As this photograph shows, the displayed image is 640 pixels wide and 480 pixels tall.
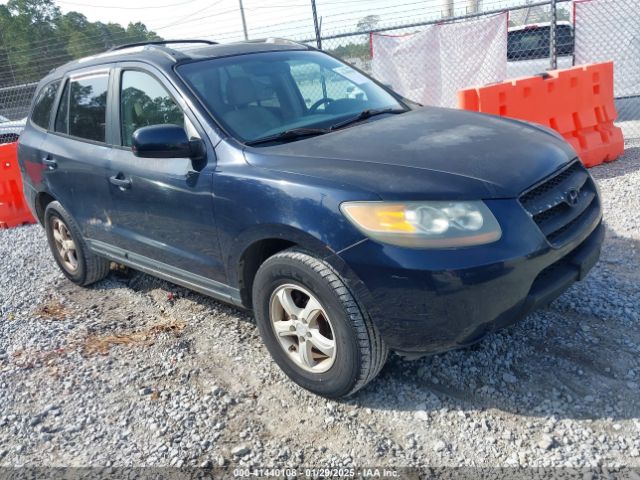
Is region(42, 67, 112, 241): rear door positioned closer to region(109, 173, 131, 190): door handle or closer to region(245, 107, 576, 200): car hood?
region(109, 173, 131, 190): door handle

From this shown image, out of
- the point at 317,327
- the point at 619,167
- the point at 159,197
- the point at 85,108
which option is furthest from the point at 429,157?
the point at 619,167

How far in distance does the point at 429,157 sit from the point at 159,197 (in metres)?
1.65

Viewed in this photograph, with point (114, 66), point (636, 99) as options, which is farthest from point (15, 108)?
point (636, 99)

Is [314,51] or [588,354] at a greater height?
[314,51]

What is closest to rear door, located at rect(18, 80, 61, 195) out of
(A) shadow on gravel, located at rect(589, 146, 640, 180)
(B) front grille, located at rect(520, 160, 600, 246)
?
(B) front grille, located at rect(520, 160, 600, 246)

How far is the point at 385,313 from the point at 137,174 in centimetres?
194

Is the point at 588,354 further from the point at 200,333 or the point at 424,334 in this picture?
Answer: the point at 200,333

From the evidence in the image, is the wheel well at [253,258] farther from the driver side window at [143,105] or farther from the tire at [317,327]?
the driver side window at [143,105]

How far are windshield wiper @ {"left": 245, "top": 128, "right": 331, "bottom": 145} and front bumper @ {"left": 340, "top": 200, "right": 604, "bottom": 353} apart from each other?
3.17 feet

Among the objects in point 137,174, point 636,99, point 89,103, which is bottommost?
point 636,99

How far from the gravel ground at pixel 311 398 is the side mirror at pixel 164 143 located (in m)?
1.27

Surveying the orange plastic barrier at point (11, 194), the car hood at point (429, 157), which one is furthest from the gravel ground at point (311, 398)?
the orange plastic barrier at point (11, 194)

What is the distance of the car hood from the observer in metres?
2.68

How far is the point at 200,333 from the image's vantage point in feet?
13.1
